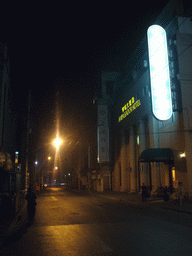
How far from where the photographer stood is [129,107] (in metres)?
34.9

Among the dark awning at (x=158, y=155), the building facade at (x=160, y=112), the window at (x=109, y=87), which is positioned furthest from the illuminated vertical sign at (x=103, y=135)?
the dark awning at (x=158, y=155)

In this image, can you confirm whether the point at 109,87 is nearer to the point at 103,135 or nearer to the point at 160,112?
the point at 103,135

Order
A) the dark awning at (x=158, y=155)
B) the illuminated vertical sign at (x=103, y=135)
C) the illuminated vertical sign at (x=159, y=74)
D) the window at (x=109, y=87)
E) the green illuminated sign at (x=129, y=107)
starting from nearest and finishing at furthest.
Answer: the illuminated vertical sign at (x=159, y=74) → the dark awning at (x=158, y=155) → the green illuminated sign at (x=129, y=107) → the illuminated vertical sign at (x=103, y=135) → the window at (x=109, y=87)

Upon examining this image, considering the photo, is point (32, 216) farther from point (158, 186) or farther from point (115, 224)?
point (158, 186)

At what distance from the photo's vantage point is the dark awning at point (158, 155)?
23.1m

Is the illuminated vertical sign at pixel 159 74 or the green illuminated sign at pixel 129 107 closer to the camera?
the illuminated vertical sign at pixel 159 74

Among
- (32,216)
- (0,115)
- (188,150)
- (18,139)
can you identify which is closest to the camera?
(32,216)

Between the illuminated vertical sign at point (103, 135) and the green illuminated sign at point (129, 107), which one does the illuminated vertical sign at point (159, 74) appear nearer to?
the green illuminated sign at point (129, 107)

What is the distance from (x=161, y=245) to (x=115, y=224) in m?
3.82

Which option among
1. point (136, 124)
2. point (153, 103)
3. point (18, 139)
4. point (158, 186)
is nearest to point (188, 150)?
point (153, 103)

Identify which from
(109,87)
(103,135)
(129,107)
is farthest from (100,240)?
(109,87)

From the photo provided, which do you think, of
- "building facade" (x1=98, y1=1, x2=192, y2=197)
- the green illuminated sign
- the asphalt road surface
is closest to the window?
"building facade" (x1=98, y1=1, x2=192, y2=197)

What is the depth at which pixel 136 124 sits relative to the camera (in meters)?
33.4

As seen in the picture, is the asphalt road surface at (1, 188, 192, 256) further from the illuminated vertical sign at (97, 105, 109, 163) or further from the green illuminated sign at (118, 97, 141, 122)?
the illuminated vertical sign at (97, 105, 109, 163)
